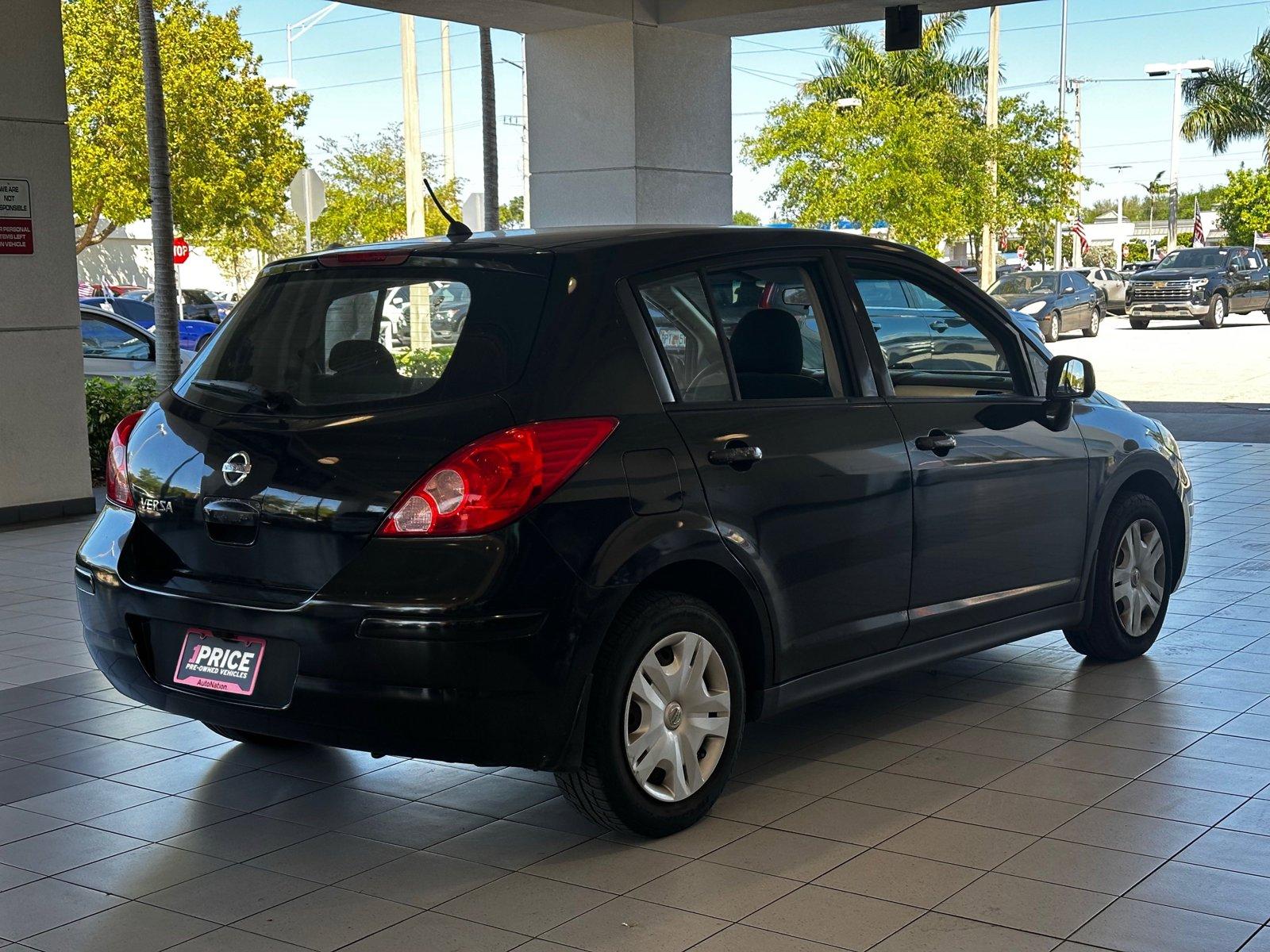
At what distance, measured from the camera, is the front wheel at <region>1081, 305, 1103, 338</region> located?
34125mm

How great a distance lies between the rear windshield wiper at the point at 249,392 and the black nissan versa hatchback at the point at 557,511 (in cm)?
1

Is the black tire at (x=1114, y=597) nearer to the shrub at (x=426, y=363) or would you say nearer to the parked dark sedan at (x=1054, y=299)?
the shrub at (x=426, y=363)

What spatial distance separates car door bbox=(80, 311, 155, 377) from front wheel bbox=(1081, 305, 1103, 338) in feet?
75.2

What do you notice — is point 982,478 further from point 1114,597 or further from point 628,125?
point 628,125

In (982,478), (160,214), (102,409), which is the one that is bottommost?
(102,409)

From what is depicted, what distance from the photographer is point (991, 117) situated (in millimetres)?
38375

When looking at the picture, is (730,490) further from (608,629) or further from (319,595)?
(319,595)

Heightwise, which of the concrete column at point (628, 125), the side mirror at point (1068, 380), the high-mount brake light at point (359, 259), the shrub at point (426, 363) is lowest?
the side mirror at point (1068, 380)

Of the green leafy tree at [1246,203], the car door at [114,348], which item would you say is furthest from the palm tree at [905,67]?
the car door at [114,348]

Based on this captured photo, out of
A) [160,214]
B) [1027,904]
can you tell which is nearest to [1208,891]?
[1027,904]

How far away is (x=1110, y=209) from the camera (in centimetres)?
14575

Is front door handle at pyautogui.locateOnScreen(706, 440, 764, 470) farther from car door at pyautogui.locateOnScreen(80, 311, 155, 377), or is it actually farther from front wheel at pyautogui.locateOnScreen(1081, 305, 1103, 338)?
front wheel at pyautogui.locateOnScreen(1081, 305, 1103, 338)

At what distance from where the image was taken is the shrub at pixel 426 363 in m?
4.23

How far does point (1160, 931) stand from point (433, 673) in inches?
74.0
